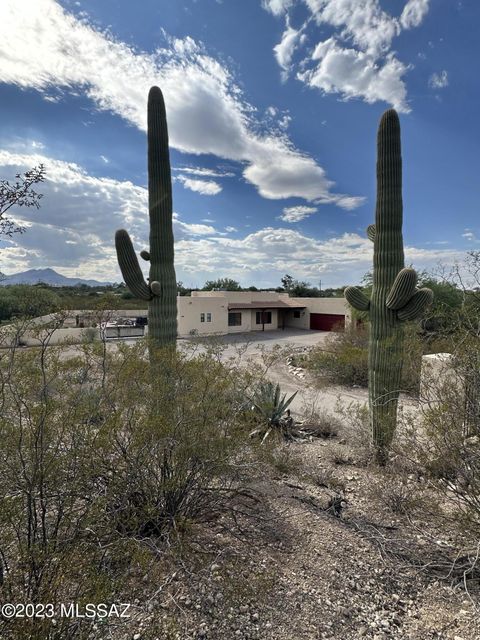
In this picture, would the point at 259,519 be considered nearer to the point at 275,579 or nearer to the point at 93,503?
the point at 275,579

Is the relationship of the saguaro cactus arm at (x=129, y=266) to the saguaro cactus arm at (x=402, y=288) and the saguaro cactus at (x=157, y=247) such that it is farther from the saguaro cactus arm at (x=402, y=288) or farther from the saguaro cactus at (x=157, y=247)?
the saguaro cactus arm at (x=402, y=288)

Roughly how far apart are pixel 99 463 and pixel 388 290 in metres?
5.34

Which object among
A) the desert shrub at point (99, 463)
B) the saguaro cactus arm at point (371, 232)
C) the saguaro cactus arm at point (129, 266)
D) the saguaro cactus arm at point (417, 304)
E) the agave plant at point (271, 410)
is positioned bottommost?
the agave plant at point (271, 410)

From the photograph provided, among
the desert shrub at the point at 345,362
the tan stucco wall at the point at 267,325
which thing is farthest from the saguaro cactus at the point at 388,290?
the tan stucco wall at the point at 267,325

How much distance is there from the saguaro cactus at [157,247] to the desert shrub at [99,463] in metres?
2.16

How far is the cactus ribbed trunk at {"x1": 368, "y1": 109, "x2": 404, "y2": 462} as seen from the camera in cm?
597

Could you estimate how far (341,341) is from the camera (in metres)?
15.2

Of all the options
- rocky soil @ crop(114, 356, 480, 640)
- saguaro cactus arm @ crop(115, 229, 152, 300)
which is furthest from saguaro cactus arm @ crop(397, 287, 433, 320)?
saguaro cactus arm @ crop(115, 229, 152, 300)

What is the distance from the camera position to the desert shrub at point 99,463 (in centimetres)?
222

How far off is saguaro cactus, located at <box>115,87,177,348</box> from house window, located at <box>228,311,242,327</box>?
20.4m

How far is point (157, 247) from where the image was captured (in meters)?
6.82

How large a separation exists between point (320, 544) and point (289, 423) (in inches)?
146

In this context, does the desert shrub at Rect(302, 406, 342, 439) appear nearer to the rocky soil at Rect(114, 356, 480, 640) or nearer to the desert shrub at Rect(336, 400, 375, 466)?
the desert shrub at Rect(336, 400, 375, 466)

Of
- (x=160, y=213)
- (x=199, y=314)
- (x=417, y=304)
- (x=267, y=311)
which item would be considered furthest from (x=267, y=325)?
(x=417, y=304)
